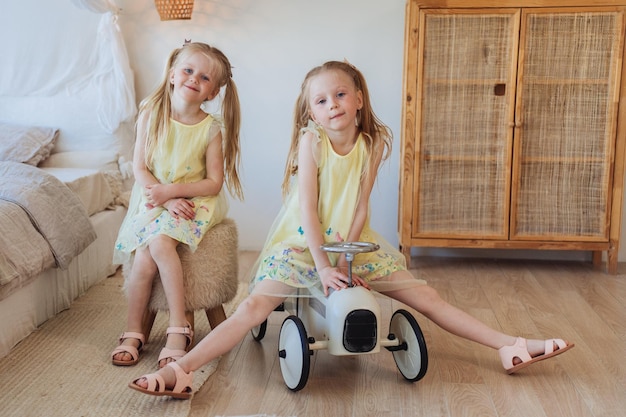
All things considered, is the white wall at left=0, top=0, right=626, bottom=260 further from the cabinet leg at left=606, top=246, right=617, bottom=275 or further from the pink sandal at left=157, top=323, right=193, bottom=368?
the pink sandal at left=157, top=323, right=193, bottom=368

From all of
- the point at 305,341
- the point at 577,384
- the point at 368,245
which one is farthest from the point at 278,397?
the point at 577,384

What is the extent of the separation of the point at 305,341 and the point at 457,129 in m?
1.51

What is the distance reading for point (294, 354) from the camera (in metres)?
1.74

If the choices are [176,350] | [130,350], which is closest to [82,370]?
[130,350]

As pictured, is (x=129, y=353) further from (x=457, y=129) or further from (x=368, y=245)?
(x=457, y=129)

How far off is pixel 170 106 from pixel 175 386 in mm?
844

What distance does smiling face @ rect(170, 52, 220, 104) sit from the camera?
2.02m

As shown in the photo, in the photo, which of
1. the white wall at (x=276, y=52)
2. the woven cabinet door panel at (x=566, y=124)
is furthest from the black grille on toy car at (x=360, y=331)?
the white wall at (x=276, y=52)

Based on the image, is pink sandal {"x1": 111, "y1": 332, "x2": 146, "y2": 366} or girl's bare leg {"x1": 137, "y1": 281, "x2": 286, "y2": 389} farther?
pink sandal {"x1": 111, "y1": 332, "x2": 146, "y2": 366}

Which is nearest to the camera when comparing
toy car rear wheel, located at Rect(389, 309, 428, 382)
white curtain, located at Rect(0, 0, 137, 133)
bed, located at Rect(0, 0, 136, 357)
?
toy car rear wheel, located at Rect(389, 309, 428, 382)

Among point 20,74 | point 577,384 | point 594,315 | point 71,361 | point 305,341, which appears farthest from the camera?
point 20,74

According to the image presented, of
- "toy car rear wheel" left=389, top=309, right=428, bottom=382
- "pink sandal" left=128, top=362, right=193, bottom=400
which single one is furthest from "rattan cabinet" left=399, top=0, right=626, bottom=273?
"pink sandal" left=128, top=362, right=193, bottom=400

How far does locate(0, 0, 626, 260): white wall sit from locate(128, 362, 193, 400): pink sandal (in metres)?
1.70

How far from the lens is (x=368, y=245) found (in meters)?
1.71
